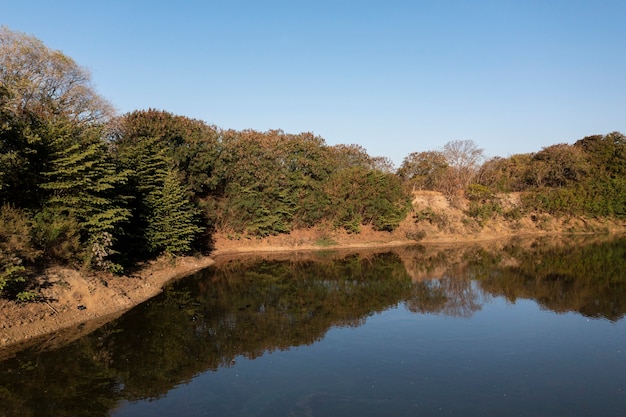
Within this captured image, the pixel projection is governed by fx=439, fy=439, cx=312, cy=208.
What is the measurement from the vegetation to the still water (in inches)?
184

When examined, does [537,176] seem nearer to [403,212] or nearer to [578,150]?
[578,150]

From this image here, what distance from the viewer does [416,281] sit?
93.0 feet

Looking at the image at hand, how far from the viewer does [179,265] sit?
3095 cm

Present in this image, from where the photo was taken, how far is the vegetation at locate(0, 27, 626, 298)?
788 inches

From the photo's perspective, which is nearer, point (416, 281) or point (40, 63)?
point (416, 281)

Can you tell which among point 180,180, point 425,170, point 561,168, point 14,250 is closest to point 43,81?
point 180,180

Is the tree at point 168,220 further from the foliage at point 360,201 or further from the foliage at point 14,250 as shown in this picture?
the foliage at point 360,201

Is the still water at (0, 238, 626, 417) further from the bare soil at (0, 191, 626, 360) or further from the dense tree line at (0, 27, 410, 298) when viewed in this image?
the dense tree line at (0, 27, 410, 298)

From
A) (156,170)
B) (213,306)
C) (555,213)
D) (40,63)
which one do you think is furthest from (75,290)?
(555,213)

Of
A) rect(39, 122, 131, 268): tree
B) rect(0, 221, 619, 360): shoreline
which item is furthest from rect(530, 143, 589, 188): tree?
rect(39, 122, 131, 268): tree

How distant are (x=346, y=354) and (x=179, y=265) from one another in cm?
1893

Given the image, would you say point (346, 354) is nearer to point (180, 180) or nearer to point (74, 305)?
point (74, 305)

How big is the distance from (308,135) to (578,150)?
4097cm

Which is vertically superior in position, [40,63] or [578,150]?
[40,63]
